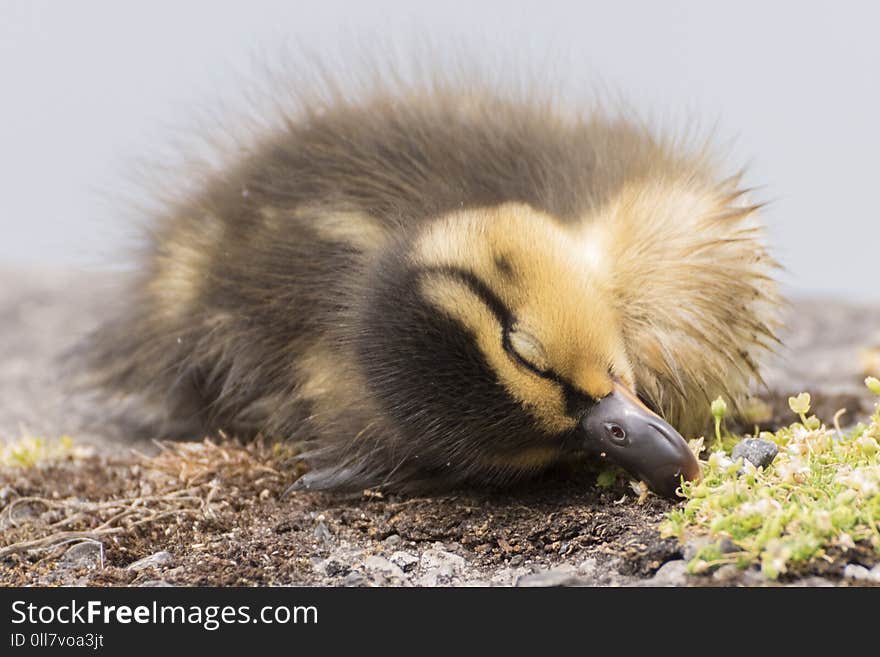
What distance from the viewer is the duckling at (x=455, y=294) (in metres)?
2.46

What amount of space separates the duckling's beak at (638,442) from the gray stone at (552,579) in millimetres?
298

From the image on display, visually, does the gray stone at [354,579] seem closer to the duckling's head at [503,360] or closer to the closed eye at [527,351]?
the duckling's head at [503,360]

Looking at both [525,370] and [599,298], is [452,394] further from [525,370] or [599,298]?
[599,298]

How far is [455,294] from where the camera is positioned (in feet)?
8.13

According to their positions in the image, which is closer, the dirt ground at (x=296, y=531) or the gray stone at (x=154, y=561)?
the dirt ground at (x=296, y=531)

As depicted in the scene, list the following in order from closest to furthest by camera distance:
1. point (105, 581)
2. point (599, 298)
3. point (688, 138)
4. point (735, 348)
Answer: point (105, 581), point (599, 298), point (735, 348), point (688, 138)

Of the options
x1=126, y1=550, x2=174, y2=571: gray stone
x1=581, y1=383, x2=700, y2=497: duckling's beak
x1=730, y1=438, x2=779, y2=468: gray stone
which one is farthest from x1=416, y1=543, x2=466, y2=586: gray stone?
x1=730, y1=438, x2=779, y2=468: gray stone

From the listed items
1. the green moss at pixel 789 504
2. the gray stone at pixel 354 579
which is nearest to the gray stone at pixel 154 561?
the gray stone at pixel 354 579

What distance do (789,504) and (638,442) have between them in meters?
0.36

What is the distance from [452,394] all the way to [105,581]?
845 mm

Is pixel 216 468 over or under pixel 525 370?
over

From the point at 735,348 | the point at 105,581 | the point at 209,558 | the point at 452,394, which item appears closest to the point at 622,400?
the point at 452,394

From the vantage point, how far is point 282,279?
3.12m

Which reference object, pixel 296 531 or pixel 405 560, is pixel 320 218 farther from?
pixel 405 560
